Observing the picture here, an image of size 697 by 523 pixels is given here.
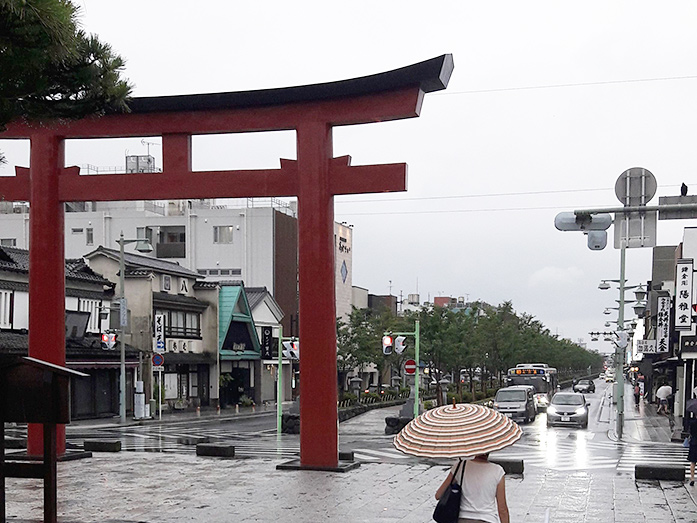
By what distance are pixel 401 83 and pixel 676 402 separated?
130ft

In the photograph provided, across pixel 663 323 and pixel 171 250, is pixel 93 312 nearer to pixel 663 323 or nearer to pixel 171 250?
pixel 171 250

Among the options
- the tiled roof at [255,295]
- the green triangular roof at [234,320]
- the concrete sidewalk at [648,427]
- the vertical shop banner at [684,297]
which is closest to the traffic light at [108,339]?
the green triangular roof at [234,320]

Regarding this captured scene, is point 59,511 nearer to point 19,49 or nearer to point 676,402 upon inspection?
point 19,49

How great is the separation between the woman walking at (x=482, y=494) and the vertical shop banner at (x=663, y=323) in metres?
44.0

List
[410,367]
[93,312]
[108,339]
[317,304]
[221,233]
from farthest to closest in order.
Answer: [221,233]
[93,312]
[108,339]
[410,367]
[317,304]

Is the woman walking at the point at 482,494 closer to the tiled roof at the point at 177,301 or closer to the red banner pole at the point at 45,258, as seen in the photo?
the red banner pole at the point at 45,258

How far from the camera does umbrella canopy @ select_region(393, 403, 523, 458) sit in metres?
7.53

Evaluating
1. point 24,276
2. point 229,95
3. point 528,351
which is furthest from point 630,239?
point 528,351

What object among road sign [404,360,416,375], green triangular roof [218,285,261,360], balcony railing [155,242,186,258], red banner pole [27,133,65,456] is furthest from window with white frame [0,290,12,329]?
balcony railing [155,242,186,258]

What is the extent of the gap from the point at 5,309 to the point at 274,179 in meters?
27.2

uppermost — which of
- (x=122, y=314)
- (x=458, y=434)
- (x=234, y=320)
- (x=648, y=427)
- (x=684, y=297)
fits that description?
(x=684, y=297)

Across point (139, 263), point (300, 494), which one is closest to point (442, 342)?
point (139, 263)

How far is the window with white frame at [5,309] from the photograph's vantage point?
42062 millimetres

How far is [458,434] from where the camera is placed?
7.63 meters
